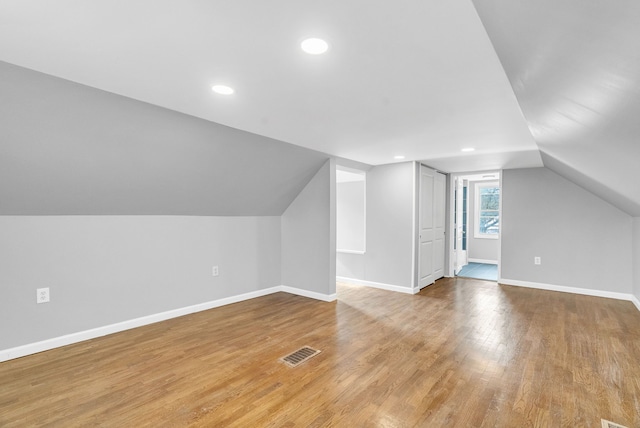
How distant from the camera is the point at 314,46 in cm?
157

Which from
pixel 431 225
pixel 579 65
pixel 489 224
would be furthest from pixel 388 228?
pixel 489 224

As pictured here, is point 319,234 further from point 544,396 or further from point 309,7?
point 309,7

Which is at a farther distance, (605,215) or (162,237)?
(605,215)

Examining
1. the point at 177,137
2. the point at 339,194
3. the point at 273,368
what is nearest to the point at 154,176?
the point at 177,137

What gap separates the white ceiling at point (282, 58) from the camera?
4.28 ft

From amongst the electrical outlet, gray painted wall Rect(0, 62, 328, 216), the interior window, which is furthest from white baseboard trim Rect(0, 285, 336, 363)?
the interior window

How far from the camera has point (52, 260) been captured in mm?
2883

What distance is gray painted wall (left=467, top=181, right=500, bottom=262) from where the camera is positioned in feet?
26.1

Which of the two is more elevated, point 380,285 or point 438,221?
point 438,221

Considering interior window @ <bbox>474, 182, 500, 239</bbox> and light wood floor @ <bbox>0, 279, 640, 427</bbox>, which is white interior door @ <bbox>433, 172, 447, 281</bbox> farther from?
interior window @ <bbox>474, 182, 500, 239</bbox>

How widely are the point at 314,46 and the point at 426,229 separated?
4304 mm

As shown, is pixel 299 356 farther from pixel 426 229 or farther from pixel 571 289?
pixel 571 289

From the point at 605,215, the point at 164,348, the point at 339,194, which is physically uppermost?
the point at 339,194

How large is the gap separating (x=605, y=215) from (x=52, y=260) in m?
7.02
